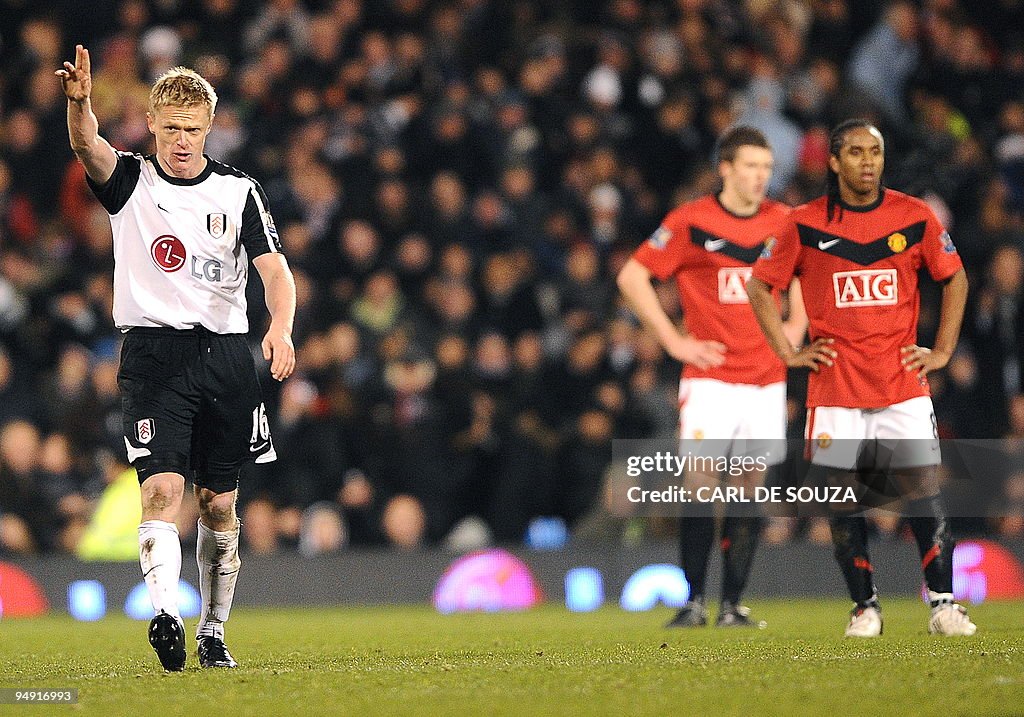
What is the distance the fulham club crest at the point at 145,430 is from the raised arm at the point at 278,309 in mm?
452

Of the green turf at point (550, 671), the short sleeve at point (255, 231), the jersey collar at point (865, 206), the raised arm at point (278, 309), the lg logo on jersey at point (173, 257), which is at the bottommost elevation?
the green turf at point (550, 671)

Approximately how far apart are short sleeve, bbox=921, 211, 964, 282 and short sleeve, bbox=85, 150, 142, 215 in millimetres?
3266

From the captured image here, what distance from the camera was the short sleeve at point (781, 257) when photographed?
6.80 m

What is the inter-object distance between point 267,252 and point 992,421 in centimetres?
665

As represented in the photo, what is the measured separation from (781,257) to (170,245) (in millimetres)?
2651

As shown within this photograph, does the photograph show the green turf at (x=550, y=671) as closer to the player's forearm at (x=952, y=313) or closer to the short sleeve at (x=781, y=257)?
the player's forearm at (x=952, y=313)

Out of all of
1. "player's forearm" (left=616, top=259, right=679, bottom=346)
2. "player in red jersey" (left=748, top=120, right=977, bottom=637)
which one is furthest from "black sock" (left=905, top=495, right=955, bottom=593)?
"player's forearm" (left=616, top=259, right=679, bottom=346)

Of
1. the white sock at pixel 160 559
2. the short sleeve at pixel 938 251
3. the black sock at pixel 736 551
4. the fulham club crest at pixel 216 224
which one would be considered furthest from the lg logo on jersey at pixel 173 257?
the black sock at pixel 736 551

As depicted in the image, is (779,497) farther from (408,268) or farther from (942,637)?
(408,268)

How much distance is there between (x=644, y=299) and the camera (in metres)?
7.92

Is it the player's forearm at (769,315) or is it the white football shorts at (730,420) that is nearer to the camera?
the player's forearm at (769,315)

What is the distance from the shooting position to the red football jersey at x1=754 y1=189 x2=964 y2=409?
21.9 ft

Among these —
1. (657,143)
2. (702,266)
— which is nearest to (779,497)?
(702,266)

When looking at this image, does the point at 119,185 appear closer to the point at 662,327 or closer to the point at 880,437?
the point at 662,327
